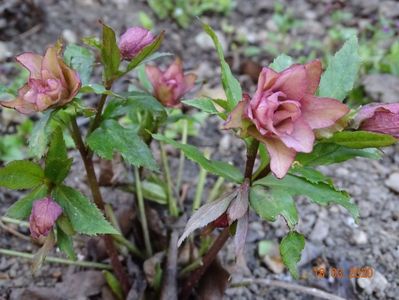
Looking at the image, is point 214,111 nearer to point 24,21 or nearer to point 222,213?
point 222,213

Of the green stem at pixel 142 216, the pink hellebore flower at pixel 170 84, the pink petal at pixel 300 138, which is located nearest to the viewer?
the pink petal at pixel 300 138

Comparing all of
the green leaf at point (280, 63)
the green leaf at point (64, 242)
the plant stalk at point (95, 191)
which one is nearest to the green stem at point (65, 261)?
the plant stalk at point (95, 191)

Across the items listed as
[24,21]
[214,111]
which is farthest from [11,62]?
[214,111]

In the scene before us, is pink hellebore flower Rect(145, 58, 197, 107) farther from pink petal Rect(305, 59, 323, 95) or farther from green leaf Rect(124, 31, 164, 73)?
pink petal Rect(305, 59, 323, 95)

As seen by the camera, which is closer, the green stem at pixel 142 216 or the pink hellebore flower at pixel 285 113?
the pink hellebore flower at pixel 285 113

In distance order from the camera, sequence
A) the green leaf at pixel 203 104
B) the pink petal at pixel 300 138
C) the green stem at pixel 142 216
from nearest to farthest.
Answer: the pink petal at pixel 300 138, the green leaf at pixel 203 104, the green stem at pixel 142 216
